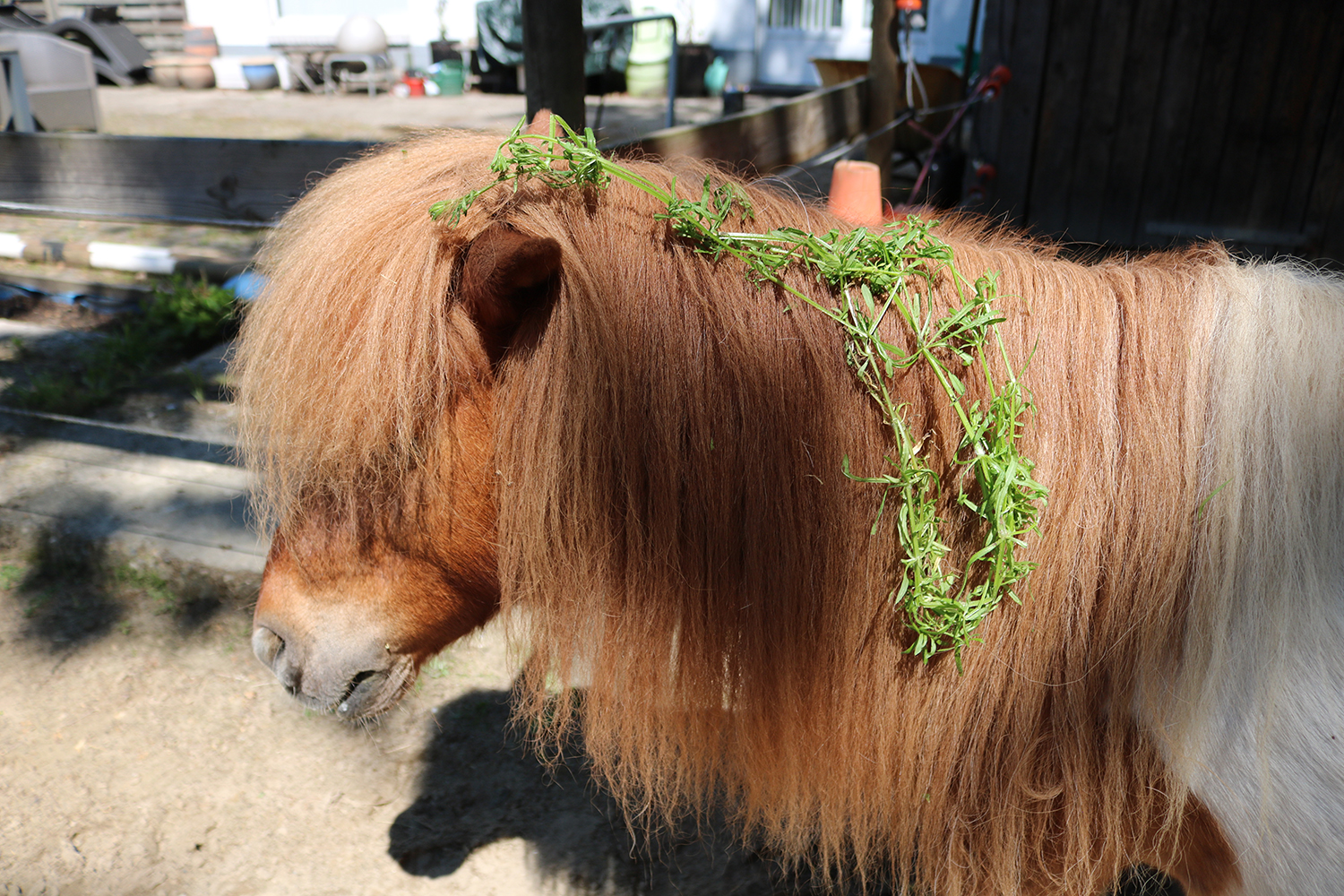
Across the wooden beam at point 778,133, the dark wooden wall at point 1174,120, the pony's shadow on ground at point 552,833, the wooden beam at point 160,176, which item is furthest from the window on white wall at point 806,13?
the pony's shadow on ground at point 552,833

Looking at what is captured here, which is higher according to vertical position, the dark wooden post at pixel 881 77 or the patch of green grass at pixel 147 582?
the dark wooden post at pixel 881 77

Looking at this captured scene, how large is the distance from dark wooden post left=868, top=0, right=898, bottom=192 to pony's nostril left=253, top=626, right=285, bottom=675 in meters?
4.55

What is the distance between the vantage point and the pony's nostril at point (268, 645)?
1.57 m

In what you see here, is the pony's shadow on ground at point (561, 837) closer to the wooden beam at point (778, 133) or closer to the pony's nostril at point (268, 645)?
the pony's nostril at point (268, 645)

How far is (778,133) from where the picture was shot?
3898 mm

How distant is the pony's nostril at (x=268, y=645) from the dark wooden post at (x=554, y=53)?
5.68ft

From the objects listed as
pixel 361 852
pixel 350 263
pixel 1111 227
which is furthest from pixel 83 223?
pixel 1111 227

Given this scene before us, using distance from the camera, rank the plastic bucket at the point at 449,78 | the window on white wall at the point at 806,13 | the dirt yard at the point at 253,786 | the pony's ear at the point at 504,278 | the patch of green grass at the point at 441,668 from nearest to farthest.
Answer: the pony's ear at the point at 504,278 < the dirt yard at the point at 253,786 < the patch of green grass at the point at 441,668 < the plastic bucket at the point at 449,78 < the window on white wall at the point at 806,13

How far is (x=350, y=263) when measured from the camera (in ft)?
4.38

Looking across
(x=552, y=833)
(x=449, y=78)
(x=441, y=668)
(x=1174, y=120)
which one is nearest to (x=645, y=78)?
(x=449, y=78)

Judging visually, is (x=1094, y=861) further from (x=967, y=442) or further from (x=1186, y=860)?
(x=967, y=442)

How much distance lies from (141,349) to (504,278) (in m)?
4.48

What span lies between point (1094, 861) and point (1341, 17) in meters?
4.56

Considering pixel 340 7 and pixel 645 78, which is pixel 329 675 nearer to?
pixel 645 78
